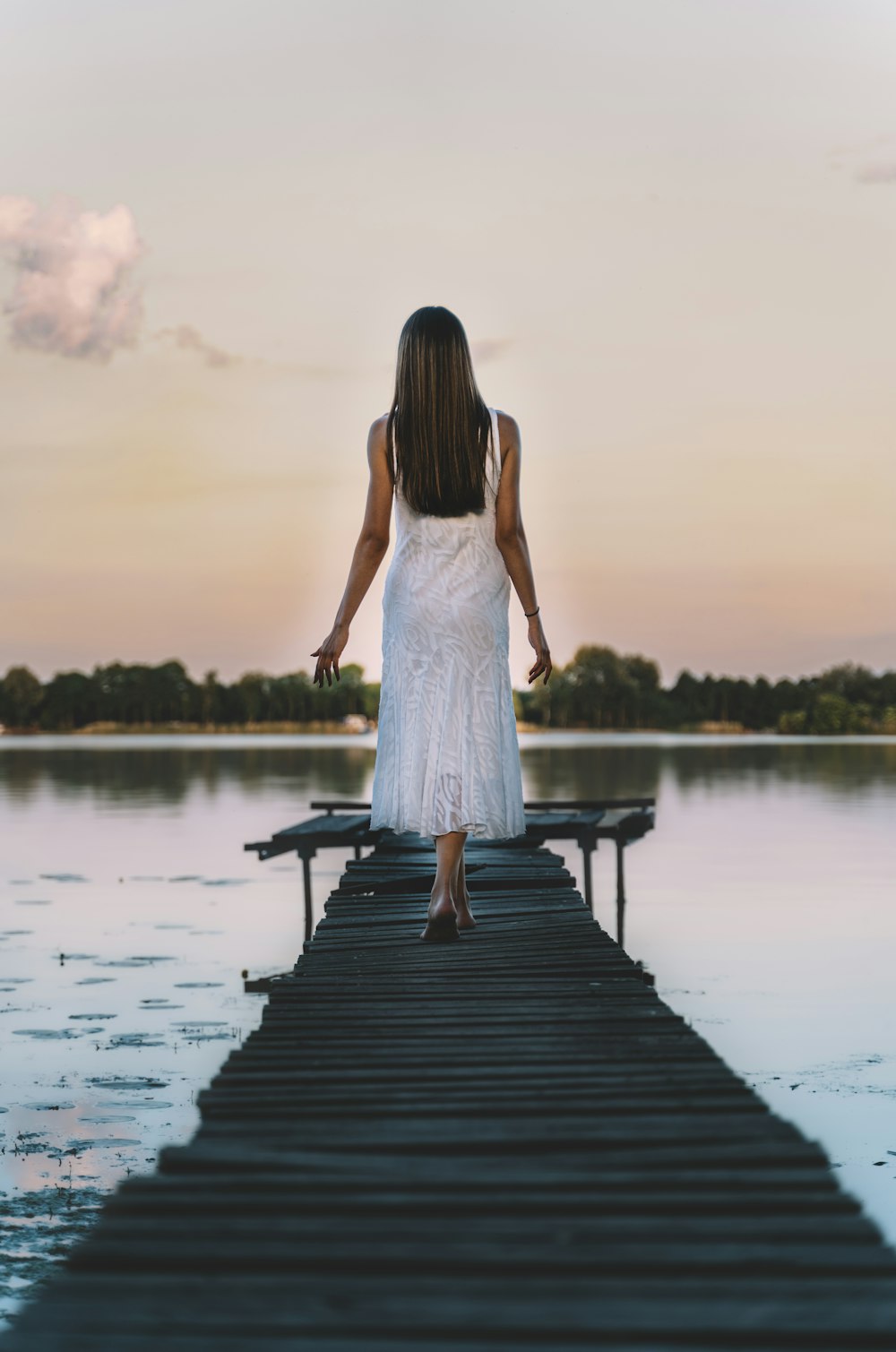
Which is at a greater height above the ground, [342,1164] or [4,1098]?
[342,1164]

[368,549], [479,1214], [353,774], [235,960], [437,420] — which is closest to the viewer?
[479,1214]

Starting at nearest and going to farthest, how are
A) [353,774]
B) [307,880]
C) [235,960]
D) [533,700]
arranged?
[235,960] → [307,880] → [353,774] → [533,700]

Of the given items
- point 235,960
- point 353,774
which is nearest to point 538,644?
point 235,960

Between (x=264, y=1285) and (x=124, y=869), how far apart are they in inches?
694

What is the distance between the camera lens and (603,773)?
144 ft

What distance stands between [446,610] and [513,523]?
0.45 meters

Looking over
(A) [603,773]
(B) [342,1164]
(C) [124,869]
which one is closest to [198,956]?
(C) [124,869]

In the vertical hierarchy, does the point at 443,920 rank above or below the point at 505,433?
below

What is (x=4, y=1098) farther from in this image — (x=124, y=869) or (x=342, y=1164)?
(x=124, y=869)

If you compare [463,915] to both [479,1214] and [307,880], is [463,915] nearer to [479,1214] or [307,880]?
[479,1214]

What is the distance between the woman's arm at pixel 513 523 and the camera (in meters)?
5.64

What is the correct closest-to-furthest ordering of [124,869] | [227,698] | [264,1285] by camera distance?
[264,1285], [124,869], [227,698]

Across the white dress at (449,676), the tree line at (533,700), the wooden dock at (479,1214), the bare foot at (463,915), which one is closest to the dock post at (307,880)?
the bare foot at (463,915)

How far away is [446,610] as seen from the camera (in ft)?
18.4
